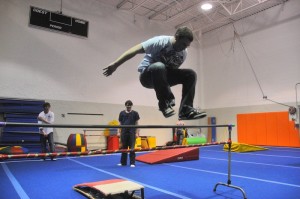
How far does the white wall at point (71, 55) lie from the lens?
28.1 ft

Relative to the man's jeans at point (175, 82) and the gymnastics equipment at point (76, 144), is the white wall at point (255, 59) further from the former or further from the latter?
the man's jeans at point (175, 82)

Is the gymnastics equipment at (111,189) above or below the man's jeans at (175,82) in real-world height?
below

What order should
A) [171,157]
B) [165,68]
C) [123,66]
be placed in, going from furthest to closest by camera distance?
[123,66], [171,157], [165,68]

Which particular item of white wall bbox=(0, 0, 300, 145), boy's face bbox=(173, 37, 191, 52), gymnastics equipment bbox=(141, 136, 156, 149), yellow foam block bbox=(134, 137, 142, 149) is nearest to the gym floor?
boy's face bbox=(173, 37, 191, 52)

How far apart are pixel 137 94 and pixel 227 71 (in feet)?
15.7

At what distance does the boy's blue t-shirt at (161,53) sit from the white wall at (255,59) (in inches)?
360

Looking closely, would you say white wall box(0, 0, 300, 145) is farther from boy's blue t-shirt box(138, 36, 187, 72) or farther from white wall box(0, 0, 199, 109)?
boy's blue t-shirt box(138, 36, 187, 72)

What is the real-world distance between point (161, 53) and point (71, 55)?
7625 mm

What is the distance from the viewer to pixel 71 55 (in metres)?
9.79

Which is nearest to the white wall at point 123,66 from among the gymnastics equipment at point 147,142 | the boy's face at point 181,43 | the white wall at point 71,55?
the white wall at point 71,55

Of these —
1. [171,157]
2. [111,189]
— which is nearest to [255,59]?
[171,157]

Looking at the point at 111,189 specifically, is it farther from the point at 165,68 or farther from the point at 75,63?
the point at 75,63

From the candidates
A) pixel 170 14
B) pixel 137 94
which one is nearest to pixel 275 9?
pixel 170 14

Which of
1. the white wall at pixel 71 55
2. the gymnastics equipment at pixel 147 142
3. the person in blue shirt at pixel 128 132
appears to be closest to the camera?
the person in blue shirt at pixel 128 132
